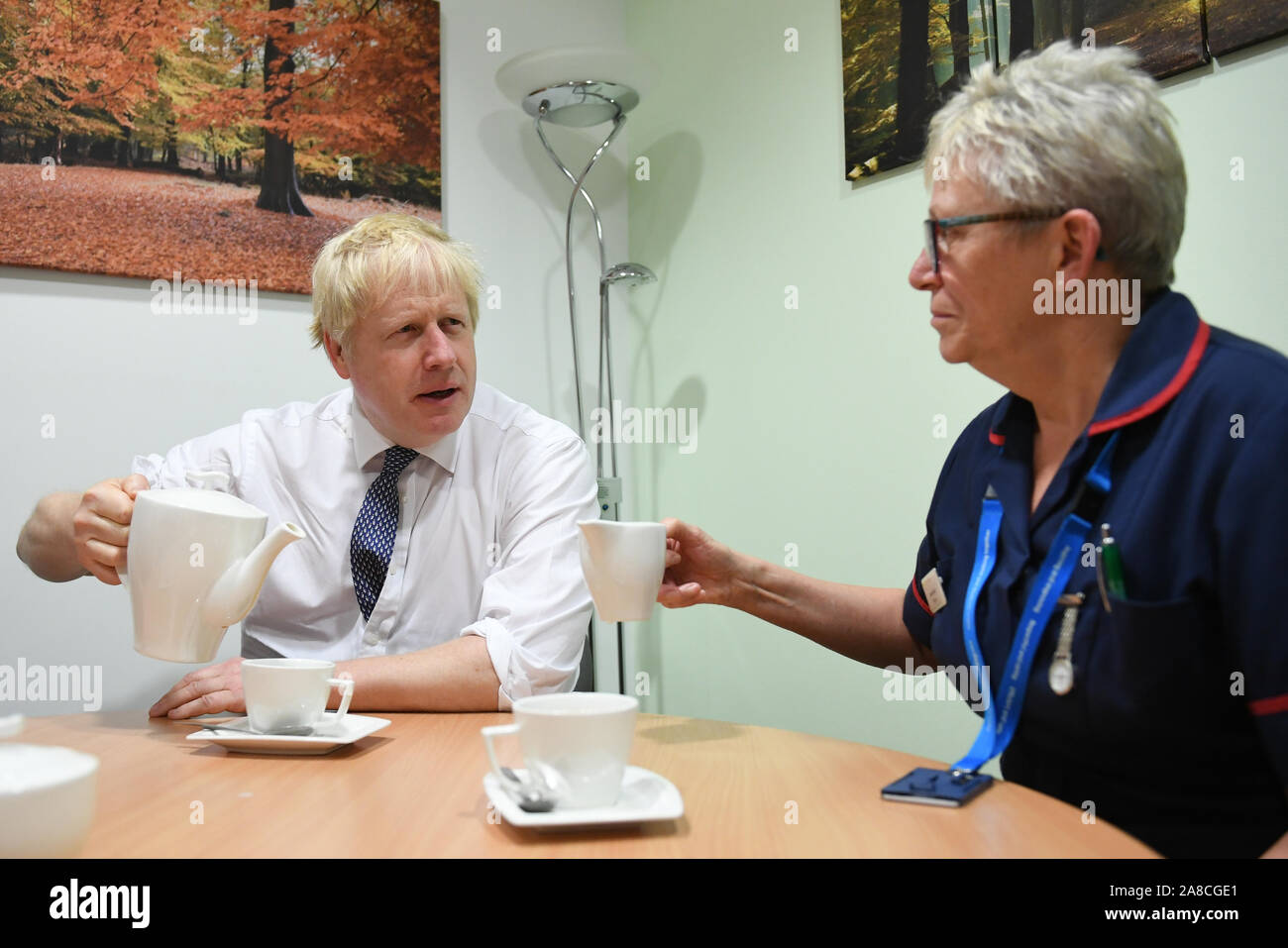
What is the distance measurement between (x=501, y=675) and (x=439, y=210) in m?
1.96

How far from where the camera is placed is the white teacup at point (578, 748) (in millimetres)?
790

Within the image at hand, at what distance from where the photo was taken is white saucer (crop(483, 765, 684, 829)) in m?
0.78

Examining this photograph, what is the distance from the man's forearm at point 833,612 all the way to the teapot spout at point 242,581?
2.13ft

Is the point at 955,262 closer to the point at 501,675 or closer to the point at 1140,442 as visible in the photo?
the point at 1140,442

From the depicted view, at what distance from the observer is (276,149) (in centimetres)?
272

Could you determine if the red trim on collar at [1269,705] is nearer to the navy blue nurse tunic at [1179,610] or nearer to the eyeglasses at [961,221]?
the navy blue nurse tunic at [1179,610]

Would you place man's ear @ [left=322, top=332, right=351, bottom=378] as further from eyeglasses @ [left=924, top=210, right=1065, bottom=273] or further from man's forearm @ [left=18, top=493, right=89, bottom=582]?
eyeglasses @ [left=924, top=210, right=1065, bottom=273]

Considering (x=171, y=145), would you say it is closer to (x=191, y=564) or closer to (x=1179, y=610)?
(x=191, y=564)

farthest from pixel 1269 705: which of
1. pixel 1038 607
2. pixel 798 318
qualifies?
pixel 798 318

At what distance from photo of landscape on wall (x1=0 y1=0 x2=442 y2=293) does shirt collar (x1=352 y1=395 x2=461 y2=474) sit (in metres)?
1.06

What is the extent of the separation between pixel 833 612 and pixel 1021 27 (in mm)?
1377

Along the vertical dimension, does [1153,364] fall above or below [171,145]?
below

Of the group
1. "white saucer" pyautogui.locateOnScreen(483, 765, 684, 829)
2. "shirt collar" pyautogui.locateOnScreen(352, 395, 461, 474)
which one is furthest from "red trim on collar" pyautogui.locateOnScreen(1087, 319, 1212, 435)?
"shirt collar" pyautogui.locateOnScreen(352, 395, 461, 474)
